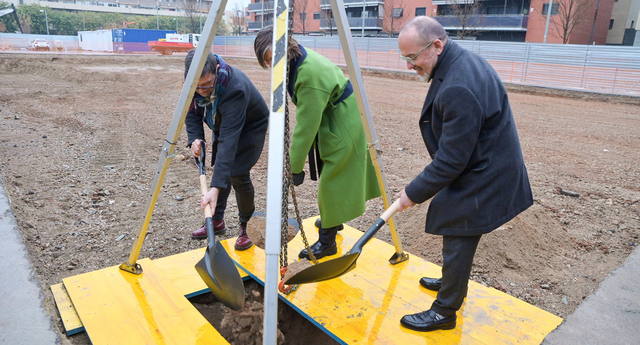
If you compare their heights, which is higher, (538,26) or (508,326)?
(538,26)

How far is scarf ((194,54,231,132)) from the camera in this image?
2776 mm

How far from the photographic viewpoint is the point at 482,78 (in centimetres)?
190

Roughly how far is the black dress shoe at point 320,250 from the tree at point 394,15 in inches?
1517

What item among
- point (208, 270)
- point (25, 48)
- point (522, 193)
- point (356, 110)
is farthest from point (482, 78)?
point (25, 48)

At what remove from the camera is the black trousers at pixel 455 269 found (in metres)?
2.15

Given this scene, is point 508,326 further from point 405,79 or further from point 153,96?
point 405,79

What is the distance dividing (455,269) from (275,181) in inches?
44.3

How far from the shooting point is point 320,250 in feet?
10.5

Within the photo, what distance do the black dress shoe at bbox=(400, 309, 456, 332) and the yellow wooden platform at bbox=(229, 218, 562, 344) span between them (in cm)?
3

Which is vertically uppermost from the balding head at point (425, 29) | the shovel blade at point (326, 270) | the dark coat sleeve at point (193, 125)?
the balding head at point (425, 29)

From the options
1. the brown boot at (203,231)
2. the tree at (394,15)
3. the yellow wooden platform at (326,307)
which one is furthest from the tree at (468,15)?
the yellow wooden platform at (326,307)

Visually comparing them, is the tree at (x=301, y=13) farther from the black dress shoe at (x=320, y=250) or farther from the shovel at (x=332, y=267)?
the shovel at (x=332, y=267)

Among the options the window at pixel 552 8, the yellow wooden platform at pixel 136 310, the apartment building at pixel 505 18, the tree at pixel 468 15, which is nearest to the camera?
the yellow wooden platform at pixel 136 310

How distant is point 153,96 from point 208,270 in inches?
474
